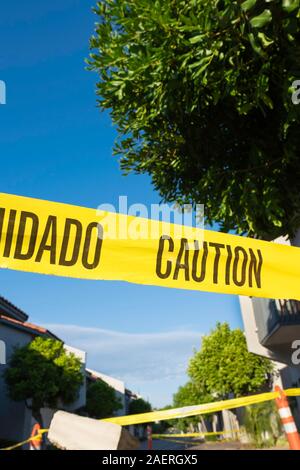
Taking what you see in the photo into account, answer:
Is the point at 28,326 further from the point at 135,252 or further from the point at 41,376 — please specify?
the point at 135,252

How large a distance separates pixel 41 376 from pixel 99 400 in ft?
58.4

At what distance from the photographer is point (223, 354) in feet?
84.9

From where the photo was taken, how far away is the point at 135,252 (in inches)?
139

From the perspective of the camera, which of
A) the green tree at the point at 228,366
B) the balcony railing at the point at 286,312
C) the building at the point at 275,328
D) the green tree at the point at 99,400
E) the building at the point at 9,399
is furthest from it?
the green tree at the point at 99,400

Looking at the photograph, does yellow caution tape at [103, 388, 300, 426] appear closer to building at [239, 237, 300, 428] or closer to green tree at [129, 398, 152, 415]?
building at [239, 237, 300, 428]

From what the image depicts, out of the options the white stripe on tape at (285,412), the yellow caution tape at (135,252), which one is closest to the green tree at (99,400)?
the white stripe on tape at (285,412)

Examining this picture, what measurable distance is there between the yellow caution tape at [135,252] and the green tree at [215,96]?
2.11 metres

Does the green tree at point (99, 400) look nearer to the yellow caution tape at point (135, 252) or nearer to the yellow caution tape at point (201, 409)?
the yellow caution tape at point (201, 409)

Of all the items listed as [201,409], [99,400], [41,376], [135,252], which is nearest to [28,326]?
[41,376]

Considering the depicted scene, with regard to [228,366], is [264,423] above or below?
below

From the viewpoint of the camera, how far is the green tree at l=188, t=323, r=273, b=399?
23.8 m

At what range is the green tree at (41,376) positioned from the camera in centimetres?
2262

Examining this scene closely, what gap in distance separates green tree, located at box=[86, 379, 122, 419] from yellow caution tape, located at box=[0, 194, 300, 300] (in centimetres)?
3853
